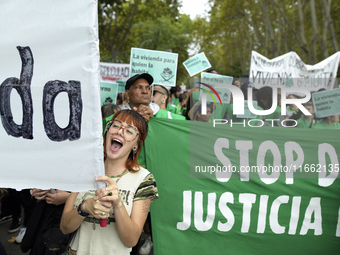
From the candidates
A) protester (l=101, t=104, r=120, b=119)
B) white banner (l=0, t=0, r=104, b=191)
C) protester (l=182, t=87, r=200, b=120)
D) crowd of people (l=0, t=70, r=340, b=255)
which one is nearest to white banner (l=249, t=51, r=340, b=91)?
protester (l=182, t=87, r=200, b=120)


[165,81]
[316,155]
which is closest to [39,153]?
[316,155]

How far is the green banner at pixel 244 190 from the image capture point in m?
2.77

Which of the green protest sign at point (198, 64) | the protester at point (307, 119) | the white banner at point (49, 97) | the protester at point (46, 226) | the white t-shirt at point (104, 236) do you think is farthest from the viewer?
the green protest sign at point (198, 64)

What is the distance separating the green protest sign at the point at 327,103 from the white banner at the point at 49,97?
3782 mm

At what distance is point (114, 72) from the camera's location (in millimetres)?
8883

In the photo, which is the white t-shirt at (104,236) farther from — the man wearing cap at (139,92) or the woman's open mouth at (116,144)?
the man wearing cap at (139,92)

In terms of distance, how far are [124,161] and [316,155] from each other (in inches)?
68.3

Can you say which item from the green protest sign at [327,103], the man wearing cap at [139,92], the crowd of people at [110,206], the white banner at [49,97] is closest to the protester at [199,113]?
the man wearing cap at [139,92]

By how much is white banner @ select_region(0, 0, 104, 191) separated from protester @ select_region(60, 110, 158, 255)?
0.13 m

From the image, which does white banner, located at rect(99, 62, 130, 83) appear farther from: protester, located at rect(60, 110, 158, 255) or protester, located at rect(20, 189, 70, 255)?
protester, located at rect(60, 110, 158, 255)

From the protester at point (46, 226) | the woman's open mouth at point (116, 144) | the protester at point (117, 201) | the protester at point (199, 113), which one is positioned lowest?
the protester at point (46, 226)

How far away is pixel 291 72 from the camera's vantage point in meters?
8.11

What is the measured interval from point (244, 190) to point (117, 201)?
57.9 inches

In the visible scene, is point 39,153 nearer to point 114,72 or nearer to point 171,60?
point 171,60
